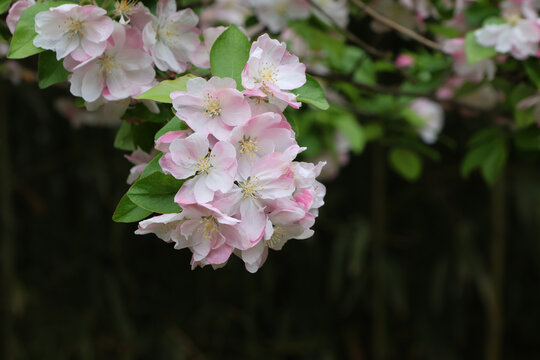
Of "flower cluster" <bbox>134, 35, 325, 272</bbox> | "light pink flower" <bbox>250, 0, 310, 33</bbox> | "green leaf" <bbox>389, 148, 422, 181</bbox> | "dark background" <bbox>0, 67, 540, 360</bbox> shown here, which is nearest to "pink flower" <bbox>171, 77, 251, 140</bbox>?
"flower cluster" <bbox>134, 35, 325, 272</bbox>

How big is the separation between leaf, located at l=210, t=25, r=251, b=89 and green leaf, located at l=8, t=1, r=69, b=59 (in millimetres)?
181

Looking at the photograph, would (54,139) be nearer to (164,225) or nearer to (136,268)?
(136,268)

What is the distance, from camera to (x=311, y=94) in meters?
0.65

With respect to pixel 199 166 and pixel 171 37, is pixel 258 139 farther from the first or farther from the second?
pixel 171 37

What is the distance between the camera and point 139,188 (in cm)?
56

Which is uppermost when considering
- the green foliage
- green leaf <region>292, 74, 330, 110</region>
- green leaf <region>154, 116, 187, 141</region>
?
green leaf <region>292, 74, 330, 110</region>

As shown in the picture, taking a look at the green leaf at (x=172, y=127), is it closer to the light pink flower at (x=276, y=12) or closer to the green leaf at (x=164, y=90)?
the green leaf at (x=164, y=90)

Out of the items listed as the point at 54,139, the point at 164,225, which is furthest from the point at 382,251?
the point at 164,225

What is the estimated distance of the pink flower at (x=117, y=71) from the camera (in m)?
0.66

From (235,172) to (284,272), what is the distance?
208 centimetres

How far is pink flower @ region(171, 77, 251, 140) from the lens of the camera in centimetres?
57

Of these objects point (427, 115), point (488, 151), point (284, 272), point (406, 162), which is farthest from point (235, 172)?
point (284, 272)

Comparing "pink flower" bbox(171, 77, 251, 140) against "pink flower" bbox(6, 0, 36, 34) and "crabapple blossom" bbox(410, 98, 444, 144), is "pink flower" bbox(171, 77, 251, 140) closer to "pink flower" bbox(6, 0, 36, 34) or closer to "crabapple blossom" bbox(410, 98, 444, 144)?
"pink flower" bbox(6, 0, 36, 34)

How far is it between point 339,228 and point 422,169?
42cm
